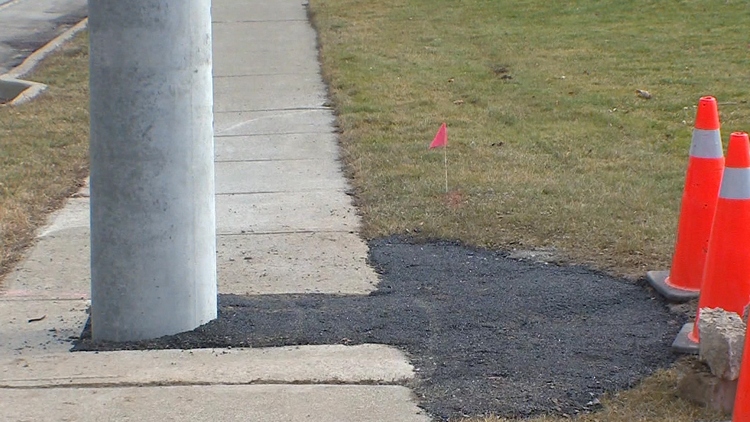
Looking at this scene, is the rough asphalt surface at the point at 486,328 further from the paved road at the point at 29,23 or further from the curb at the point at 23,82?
the paved road at the point at 29,23

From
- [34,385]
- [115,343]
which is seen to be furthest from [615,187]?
[34,385]

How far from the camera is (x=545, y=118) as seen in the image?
9016 millimetres

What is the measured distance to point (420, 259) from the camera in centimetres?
568

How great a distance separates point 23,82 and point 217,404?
26.8 ft

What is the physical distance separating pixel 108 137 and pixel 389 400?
160cm

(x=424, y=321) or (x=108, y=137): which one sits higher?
(x=108, y=137)

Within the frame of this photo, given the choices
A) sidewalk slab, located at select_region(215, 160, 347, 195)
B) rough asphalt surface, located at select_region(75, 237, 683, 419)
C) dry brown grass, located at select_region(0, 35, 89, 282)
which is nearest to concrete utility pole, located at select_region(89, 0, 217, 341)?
rough asphalt surface, located at select_region(75, 237, 683, 419)

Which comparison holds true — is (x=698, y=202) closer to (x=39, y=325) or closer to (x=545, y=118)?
(x=39, y=325)

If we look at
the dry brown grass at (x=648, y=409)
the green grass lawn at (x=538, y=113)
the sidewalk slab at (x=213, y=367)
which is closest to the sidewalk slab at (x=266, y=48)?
the green grass lawn at (x=538, y=113)

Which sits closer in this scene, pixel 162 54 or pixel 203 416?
pixel 203 416

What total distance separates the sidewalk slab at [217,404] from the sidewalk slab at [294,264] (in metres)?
1.29

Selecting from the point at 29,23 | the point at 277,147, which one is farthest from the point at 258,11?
the point at 277,147

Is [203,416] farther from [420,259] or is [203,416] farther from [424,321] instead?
[420,259]

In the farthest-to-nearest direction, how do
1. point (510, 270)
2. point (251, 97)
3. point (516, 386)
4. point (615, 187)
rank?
point (251, 97) < point (615, 187) < point (510, 270) < point (516, 386)
